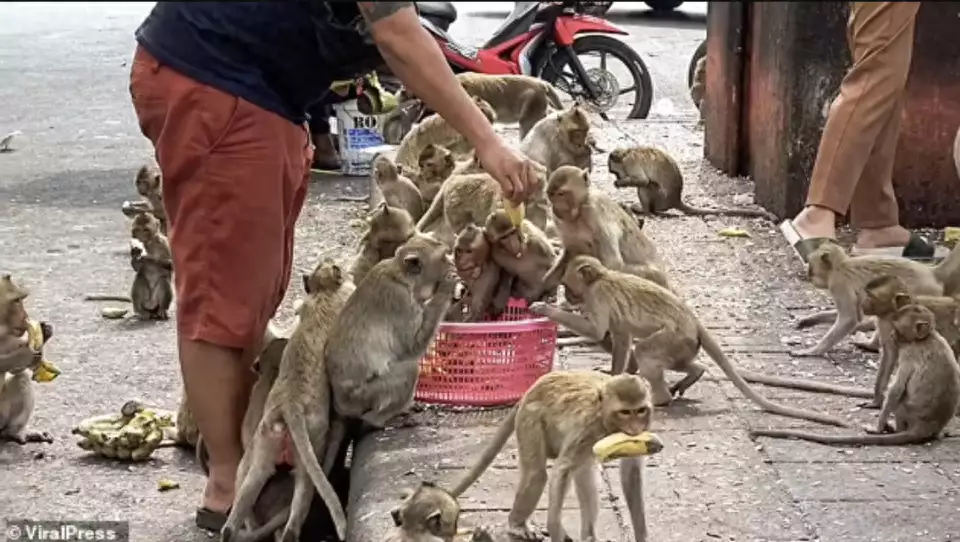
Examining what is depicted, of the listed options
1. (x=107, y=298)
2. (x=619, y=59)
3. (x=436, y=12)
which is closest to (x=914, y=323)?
(x=107, y=298)

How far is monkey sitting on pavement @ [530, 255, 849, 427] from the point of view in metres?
5.12

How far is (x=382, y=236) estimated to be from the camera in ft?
18.8

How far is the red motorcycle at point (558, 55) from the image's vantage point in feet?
34.3

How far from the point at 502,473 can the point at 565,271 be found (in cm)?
94

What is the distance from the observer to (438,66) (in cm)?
408

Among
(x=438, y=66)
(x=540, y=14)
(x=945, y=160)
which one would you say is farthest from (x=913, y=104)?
(x=438, y=66)

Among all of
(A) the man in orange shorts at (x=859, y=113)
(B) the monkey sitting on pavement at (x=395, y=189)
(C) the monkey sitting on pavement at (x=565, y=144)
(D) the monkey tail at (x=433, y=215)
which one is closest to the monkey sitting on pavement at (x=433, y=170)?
(B) the monkey sitting on pavement at (x=395, y=189)

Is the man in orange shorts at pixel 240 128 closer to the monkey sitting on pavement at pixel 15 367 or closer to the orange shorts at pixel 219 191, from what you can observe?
the orange shorts at pixel 219 191

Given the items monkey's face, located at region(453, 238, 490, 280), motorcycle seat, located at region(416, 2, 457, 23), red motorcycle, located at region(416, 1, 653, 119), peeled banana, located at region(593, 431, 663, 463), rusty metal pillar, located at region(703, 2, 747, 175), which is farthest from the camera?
motorcycle seat, located at region(416, 2, 457, 23)

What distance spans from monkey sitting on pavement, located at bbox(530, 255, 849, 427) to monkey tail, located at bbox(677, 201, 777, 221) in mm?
2968

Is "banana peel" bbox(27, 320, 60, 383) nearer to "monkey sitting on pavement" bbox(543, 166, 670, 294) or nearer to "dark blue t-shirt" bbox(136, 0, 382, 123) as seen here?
"dark blue t-shirt" bbox(136, 0, 382, 123)

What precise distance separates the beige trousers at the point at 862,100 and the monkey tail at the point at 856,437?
192 cm

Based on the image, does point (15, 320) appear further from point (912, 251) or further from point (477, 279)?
point (912, 251)

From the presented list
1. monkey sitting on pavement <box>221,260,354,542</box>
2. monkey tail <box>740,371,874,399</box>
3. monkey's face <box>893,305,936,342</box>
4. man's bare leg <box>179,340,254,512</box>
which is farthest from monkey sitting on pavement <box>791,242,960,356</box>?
man's bare leg <box>179,340,254,512</box>
